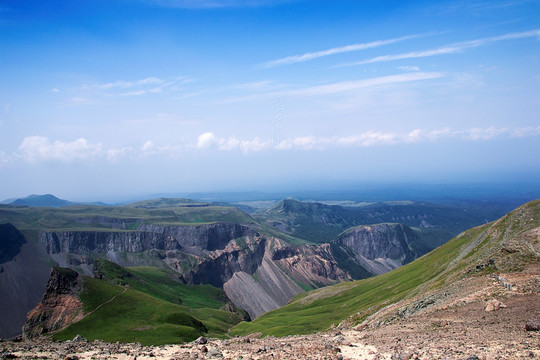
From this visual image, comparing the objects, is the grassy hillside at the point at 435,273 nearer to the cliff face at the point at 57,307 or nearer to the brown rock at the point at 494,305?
the brown rock at the point at 494,305

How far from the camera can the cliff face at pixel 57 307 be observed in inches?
3971

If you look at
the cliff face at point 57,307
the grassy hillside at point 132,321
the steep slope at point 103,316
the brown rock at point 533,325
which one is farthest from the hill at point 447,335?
the cliff face at point 57,307

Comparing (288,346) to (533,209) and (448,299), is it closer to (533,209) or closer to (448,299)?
(448,299)

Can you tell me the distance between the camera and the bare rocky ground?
26578 mm

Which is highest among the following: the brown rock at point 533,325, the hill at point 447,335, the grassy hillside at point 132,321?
the brown rock at point 533,325

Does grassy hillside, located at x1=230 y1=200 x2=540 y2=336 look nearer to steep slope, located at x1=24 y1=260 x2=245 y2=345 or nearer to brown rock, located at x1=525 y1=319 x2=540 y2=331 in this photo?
brown rock, located at x1=525 y1=319 x2=540 y2=331

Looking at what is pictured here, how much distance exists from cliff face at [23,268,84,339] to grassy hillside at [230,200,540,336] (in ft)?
169

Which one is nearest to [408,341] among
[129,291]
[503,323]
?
[503,323]

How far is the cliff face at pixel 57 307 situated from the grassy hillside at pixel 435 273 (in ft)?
169

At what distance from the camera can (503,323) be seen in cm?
3262

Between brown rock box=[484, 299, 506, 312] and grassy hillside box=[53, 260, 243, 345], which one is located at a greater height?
brown rock box=[484, 299, 506, 312]

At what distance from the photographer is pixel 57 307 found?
106312 mm

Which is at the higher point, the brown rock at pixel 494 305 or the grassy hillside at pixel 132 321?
the brown rock at pixel 494 305

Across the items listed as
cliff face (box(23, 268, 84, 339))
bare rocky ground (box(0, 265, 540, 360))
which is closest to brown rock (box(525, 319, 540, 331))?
bare rocky ground (box(0, 265, 540, 360))
